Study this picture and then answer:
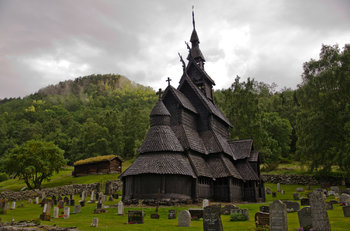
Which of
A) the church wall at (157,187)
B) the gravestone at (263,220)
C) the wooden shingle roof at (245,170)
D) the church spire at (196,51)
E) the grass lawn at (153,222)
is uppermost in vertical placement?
the church spire at (196,51)

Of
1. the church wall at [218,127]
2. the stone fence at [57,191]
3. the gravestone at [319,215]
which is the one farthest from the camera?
the stone fence at [57,191]

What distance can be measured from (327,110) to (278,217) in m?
28.8

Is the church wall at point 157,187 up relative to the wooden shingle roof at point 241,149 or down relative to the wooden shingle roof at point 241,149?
down

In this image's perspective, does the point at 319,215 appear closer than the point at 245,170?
Yes

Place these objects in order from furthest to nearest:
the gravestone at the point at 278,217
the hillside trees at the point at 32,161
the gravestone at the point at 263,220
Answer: the hillside trees at the point at 32,161, the gravestone at the point at 263,220, the gravestone at the point at 278,217

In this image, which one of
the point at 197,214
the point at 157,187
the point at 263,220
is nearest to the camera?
the point at 263,220

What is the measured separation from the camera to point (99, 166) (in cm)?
5075

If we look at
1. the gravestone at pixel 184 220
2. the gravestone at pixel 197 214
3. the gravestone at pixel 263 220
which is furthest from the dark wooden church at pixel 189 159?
the gravestone at pixel 263 220

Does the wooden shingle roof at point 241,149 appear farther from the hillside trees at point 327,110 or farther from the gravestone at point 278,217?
the gravestone at point 278,217

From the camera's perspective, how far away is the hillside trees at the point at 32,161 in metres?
40.0

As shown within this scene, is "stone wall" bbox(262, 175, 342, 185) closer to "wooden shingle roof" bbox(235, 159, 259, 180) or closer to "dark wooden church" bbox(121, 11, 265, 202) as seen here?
"wooden shingle roof" bbox(235, 159, 259, 180)

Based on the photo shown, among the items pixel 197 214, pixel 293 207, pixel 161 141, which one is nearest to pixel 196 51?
pixel 161 141

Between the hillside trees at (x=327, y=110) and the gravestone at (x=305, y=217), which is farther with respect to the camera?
the hillside trees at (x=327, y=110)

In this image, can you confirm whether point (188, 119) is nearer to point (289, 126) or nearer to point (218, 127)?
point (218, 127)
